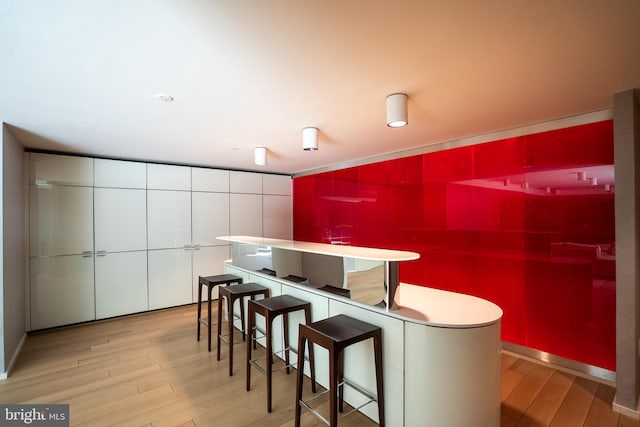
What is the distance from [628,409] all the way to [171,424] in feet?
11.0

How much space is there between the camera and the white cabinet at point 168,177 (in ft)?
14.7

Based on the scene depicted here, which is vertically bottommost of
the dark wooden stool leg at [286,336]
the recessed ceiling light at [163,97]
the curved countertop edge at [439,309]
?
the dark wooden stool leg at [286,336]

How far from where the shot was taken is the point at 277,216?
5.91 meters

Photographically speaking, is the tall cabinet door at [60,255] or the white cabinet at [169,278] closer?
the tall cabinet door at [60,255]

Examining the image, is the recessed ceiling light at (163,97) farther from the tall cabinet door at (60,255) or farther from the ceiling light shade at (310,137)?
the tall cabinet door at (60,255)

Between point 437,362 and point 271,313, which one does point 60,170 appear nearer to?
point 271,313

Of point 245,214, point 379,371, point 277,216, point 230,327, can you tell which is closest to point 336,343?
point 379,371

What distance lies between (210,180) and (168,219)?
0.95 meters

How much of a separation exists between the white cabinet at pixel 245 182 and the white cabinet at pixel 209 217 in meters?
0.23

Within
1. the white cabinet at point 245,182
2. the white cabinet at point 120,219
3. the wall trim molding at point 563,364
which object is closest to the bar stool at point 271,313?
the wall trim molding at point 563,364

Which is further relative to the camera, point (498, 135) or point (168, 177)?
point (168, 177)

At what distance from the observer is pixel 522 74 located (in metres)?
1.85

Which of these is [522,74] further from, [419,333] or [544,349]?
[544,349]

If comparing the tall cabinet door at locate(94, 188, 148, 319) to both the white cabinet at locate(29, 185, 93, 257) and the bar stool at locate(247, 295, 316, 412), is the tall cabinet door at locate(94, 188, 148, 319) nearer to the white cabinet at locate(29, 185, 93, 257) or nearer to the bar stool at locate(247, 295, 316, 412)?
the white cabinet at locate(29, 185, 93, 257)
